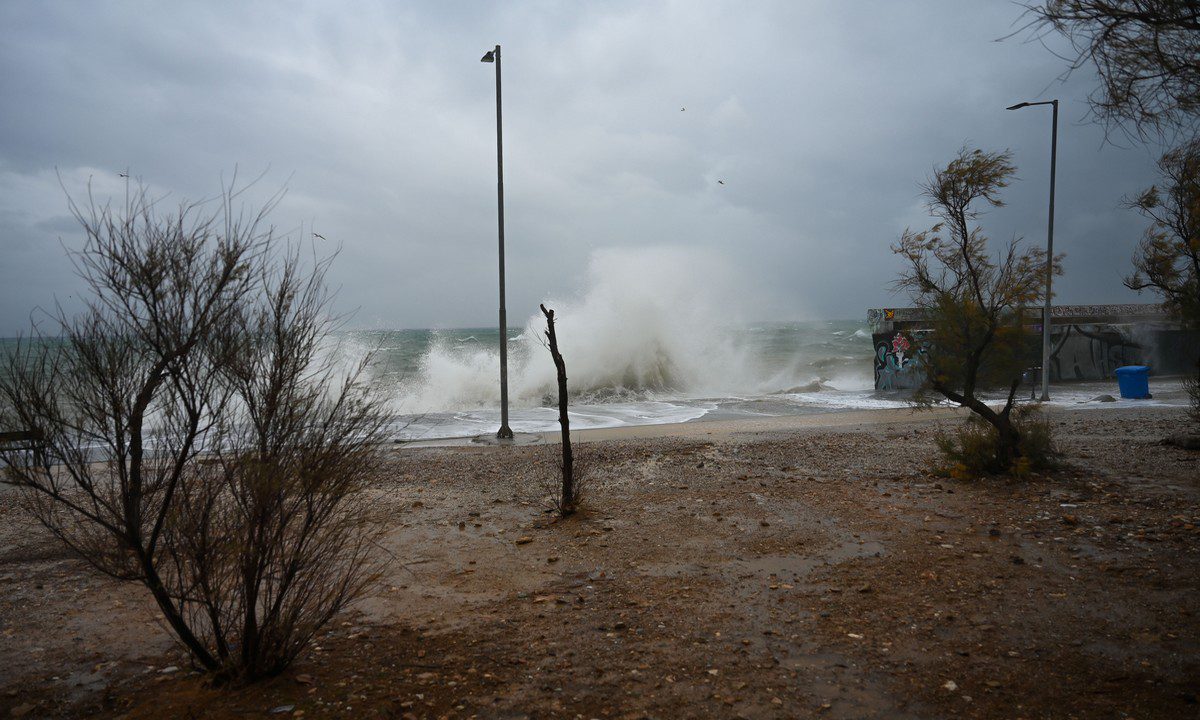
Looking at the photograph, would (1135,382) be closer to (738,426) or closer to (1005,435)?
(738,426)

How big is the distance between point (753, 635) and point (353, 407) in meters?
2.83

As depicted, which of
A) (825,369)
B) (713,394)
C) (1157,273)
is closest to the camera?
(1157,273)

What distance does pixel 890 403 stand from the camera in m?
22.7

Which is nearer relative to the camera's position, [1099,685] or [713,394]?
[1099,685]

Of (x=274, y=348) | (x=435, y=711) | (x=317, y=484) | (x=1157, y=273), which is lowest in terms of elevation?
(x=435, y=711)

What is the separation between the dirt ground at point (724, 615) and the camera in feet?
12.0

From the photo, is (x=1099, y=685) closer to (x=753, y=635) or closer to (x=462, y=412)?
(x=753, y=635)

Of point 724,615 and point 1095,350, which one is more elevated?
point 1095,350

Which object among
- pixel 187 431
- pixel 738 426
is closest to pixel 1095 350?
pixel 738 426

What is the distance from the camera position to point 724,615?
4.81 m

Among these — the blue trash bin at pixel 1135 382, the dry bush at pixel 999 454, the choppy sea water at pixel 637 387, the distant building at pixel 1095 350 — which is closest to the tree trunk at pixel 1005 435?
the dry bush at pixel 999 454

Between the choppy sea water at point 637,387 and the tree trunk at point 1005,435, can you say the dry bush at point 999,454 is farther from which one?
the choppy sea water at point 637,387

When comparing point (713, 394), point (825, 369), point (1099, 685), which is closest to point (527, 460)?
point (1099, 685)

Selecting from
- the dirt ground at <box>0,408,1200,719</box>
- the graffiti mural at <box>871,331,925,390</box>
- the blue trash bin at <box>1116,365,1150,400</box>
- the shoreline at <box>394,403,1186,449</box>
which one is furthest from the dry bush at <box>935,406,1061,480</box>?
the graffiti mural at <box>871,331,925,390</box>
